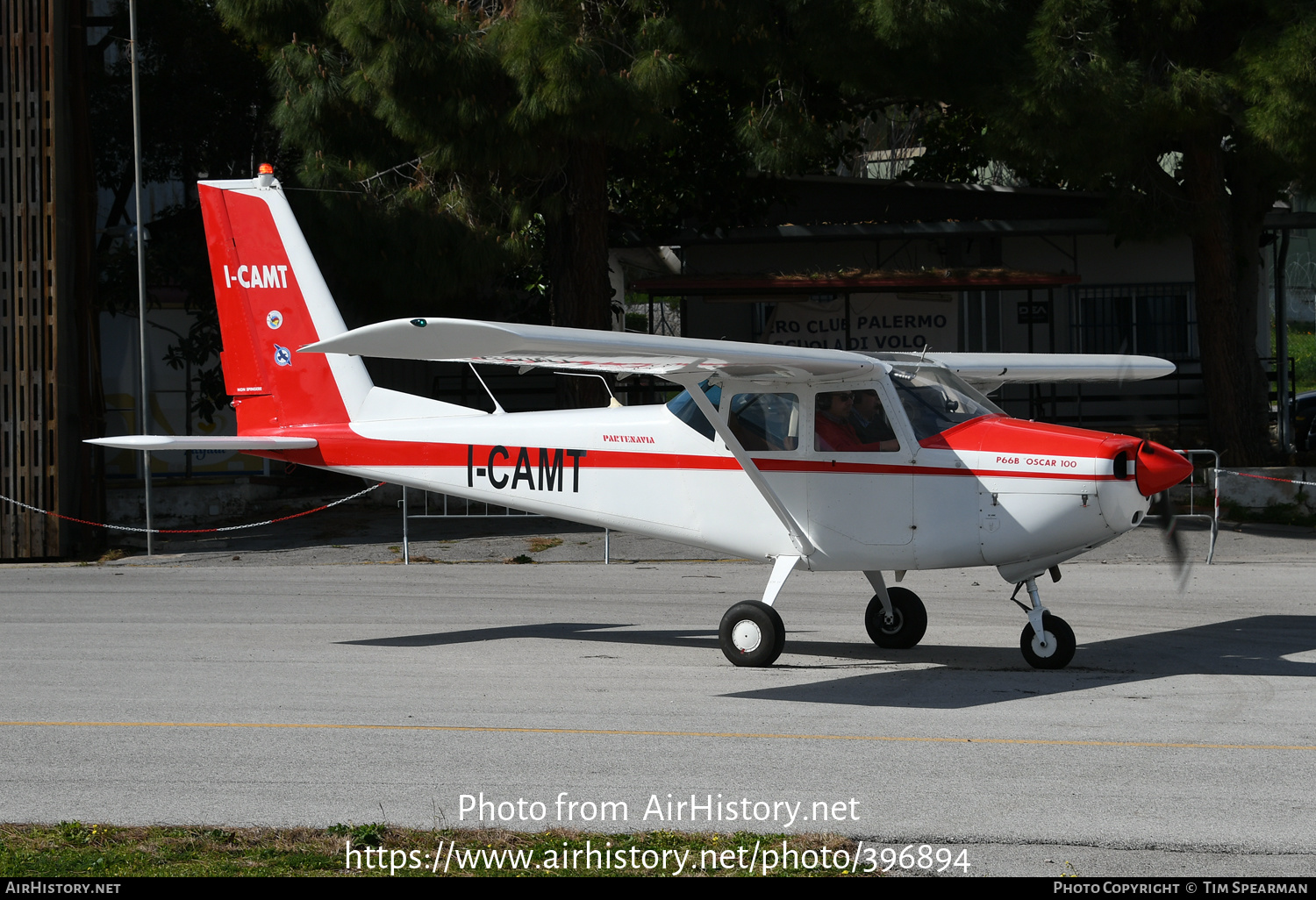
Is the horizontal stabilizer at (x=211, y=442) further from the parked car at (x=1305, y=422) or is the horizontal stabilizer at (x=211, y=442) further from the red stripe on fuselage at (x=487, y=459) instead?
the parked car at (x=1305, y=422)

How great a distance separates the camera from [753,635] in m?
8.85

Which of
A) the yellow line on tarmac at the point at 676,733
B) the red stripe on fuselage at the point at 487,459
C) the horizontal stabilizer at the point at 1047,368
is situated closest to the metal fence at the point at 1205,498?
the horizontal stabilizer at the point at 1047,368

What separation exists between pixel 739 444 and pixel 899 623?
1963 millimetres

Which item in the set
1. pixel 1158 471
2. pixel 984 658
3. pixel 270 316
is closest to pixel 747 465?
pixel 984 658

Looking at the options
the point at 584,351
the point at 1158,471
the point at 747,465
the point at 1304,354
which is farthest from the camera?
the point at 1304,354

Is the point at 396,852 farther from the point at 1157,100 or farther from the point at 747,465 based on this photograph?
the point at 1157,100

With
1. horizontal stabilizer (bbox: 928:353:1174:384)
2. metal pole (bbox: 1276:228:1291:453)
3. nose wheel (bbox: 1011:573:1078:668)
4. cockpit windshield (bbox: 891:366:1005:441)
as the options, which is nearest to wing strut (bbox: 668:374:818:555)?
cockpit windshield (bbox: 891:366:1005:441)

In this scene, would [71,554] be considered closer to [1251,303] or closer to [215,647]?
[215,647]

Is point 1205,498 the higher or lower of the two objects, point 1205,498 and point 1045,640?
the higher

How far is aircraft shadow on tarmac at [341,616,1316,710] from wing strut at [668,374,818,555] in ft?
2.97

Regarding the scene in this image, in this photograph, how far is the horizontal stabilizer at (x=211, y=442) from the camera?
30.7 ft

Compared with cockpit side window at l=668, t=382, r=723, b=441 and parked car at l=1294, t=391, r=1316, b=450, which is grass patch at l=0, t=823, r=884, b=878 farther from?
parked car at l=1294, t=391, r=1316, b=450
